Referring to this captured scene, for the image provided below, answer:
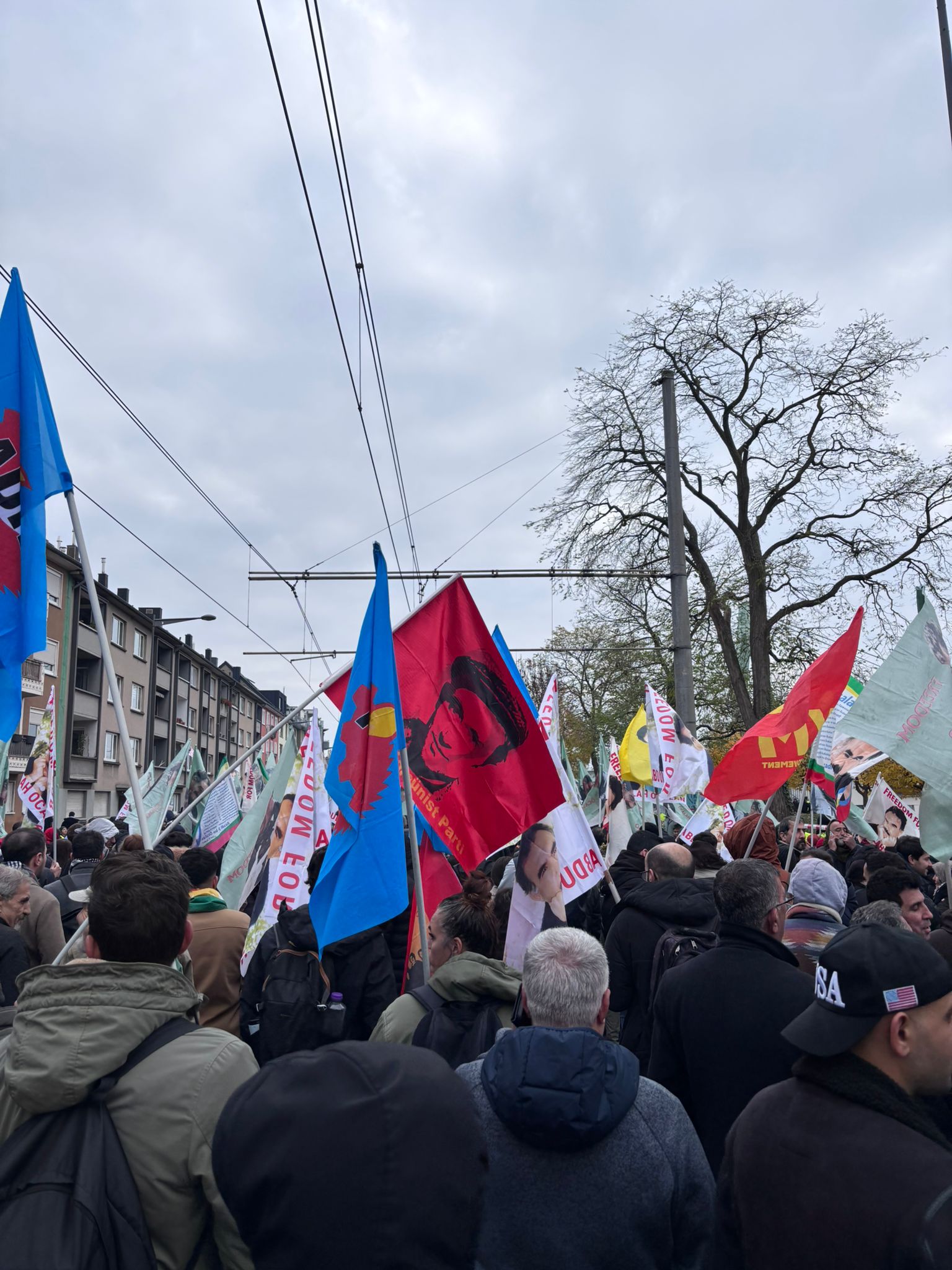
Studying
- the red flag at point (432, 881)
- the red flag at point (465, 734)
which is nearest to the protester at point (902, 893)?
the red flag at point (465, 734)

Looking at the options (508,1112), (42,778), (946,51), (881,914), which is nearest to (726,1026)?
(881,914)

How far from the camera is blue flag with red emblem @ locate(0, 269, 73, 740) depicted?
3.84 meters

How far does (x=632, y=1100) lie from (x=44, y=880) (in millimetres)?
7372

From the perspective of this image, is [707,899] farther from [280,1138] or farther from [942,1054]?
[280,1138]

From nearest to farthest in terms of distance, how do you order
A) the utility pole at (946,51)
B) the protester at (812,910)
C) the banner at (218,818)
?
1. the protester at (812,910)
2. the utility pole at (946,51)
3. the banner at (218,818)

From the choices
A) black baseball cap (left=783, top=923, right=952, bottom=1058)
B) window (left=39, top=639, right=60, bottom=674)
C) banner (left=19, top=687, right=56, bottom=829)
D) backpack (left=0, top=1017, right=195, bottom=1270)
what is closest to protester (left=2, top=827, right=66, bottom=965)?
backpack (left=0, top=1017, right=195, bottom=1270)

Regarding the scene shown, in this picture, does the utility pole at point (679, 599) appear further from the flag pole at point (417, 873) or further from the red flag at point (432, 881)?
the flag pole at point (417, 873)

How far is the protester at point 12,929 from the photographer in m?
4.41

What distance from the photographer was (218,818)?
29.5 feet

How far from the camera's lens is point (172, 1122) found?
2043 mm

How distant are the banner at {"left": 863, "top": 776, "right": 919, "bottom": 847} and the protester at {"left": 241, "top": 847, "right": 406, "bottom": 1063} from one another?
828 centimetres

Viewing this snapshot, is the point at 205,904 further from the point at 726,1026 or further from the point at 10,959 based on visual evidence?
the point at 726,1026

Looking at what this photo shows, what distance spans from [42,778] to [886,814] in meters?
9.44

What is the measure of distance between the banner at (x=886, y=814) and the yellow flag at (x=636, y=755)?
2613 mm
